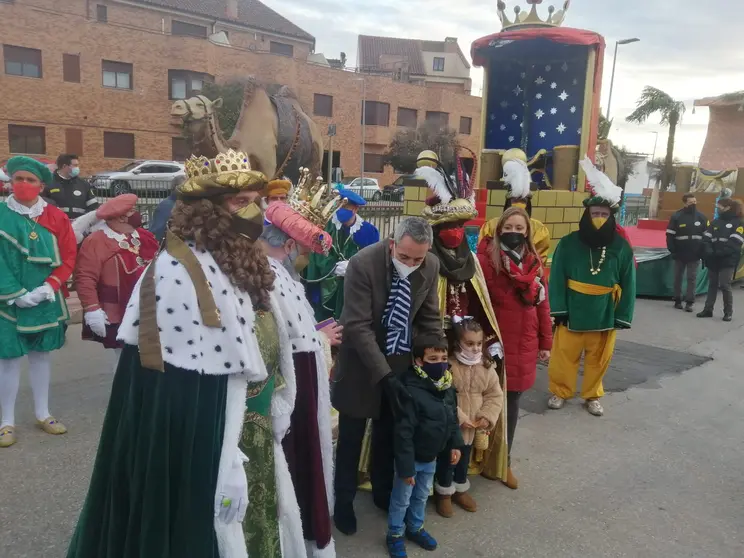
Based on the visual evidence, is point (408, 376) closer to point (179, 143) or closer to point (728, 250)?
point (728, 250)

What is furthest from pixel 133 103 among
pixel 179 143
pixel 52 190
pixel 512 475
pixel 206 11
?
pixel 512 475

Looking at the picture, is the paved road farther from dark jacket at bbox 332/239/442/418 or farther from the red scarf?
the red scarf

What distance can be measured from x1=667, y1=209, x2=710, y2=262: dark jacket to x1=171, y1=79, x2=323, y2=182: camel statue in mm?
5804

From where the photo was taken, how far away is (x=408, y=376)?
3084 millimetres

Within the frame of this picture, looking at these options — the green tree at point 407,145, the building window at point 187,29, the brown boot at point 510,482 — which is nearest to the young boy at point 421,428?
the brown boot at point 510,482

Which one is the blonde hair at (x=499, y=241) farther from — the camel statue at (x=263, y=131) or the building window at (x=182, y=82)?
the building window at (x=182, y=82)

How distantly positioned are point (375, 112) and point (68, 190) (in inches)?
1296

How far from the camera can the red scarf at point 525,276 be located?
149 inches

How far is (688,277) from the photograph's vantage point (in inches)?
387

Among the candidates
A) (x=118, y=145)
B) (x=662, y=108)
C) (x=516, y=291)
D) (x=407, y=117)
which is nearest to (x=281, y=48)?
(x=407, y=117)

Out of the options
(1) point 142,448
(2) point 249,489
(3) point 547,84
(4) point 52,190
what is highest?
(3) point 547,84

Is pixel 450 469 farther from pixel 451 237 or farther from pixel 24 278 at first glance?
pixel 24 278

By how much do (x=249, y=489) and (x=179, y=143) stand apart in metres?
30.9

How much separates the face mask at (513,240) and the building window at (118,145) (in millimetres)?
28851
